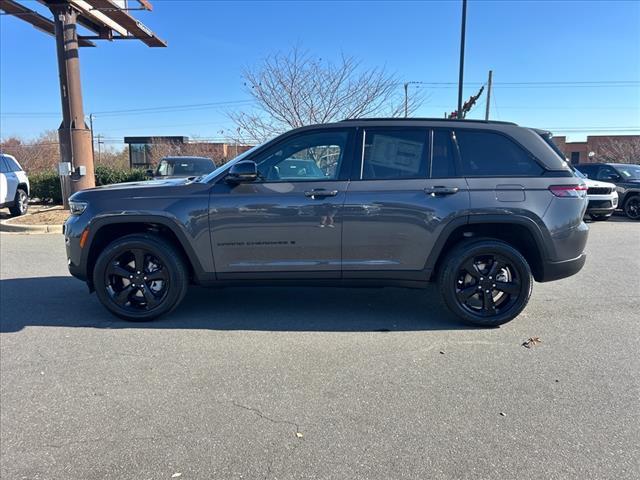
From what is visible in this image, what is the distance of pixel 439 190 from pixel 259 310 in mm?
2220

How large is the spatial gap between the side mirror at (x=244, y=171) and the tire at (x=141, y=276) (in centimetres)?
97

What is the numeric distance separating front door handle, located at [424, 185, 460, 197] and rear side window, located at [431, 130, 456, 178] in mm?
139

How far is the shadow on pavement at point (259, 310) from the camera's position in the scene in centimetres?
446

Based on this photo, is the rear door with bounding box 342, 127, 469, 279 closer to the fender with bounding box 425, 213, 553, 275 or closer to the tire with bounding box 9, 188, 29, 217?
the fender with bounding box 425, 213, 553, 275

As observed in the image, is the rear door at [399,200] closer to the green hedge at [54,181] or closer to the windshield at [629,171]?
the windshield at [629,171]

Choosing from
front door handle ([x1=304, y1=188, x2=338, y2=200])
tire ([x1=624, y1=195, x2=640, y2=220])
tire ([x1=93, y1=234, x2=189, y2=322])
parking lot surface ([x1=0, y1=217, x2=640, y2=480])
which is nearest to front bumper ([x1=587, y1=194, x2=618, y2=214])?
tire ([x1=624, y1=195, x2=640, y2=220])

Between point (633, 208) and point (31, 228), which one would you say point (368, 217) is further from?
point (633, 208)

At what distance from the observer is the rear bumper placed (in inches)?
170

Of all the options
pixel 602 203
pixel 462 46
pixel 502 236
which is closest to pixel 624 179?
pixel 602 203

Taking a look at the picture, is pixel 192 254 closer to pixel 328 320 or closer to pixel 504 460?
pixel 328 320

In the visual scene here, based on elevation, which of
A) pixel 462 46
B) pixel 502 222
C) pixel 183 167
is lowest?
pixel 502 222

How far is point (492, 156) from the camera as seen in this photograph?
4.33 metres

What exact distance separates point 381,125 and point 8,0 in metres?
13.1

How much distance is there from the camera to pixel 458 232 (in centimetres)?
436
